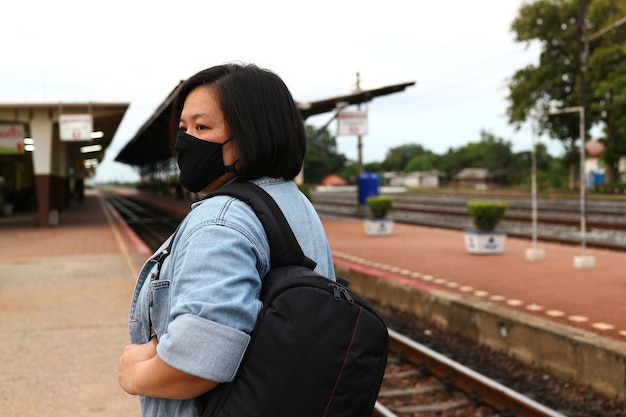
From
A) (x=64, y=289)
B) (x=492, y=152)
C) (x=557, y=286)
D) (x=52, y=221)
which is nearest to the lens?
(x=557, y=286)

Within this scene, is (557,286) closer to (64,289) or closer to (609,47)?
(64,289)

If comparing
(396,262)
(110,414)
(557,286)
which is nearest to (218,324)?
(110,414)

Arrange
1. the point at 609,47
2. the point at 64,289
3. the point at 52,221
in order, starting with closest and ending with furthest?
the point at 64,289 → the point at 52,221 → the point at 609,47

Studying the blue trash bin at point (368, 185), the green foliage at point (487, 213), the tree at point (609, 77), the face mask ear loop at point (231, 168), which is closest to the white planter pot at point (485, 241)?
the green foliage at point (487, 213)

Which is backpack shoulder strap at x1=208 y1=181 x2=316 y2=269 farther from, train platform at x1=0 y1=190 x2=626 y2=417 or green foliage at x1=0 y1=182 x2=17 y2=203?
green foliage at x1=0 y1=182 x2=17 y2=203

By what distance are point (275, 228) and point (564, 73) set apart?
43.6 m

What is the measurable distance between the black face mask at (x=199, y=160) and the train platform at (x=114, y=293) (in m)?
3.31

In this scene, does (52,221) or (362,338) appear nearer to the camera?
(362,338)

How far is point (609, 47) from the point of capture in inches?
1453

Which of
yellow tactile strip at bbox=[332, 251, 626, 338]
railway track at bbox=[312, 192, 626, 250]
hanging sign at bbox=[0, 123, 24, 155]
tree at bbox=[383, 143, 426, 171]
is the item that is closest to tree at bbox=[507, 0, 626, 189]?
railway track at bbox=[312, 192, 626, 250]

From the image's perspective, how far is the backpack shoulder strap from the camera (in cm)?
141

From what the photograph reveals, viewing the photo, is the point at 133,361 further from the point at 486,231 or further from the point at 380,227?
the point at 380,227

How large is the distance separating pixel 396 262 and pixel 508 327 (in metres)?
4.64

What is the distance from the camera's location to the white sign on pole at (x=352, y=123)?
24.3 metres
